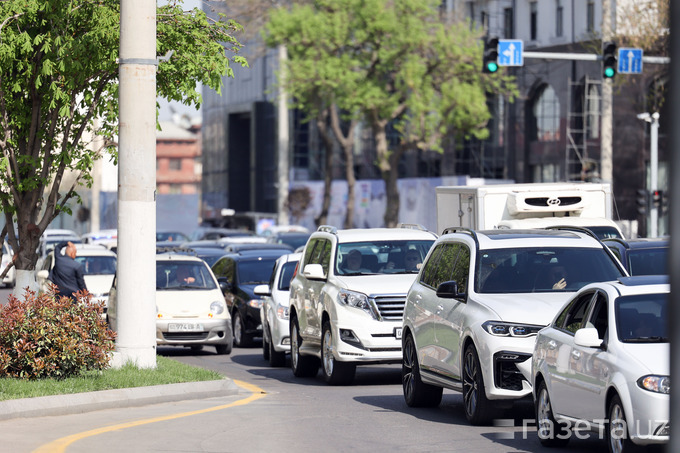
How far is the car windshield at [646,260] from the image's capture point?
1734 cm

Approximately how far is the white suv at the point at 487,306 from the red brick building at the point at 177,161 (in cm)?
16857

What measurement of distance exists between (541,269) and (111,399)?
4.49 metres

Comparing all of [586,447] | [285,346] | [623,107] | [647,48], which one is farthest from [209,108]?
[586,447]

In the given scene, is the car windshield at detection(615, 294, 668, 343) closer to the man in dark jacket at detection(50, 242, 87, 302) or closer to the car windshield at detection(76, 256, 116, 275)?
the man in dark jacket at detection(50, 242, 87, 302)

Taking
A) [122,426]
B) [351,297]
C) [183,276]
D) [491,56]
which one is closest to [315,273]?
[351,297]

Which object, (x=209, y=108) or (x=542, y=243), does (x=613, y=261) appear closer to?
(x=542, y=243)

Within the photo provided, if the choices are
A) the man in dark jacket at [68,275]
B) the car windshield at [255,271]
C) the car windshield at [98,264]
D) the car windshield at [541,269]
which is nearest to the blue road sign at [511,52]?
the car windshield at [255,271]

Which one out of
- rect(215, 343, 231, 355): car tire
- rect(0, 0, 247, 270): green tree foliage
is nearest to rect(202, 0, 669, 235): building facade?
rect(215, 343, 231, 355): car tire

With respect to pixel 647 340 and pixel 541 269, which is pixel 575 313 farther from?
pixel 541 269

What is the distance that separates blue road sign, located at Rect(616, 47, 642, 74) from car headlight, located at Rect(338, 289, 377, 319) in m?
16.3

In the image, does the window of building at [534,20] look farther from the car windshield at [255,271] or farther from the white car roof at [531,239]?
the white car roof at [531,239]

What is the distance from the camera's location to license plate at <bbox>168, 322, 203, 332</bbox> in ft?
69.4

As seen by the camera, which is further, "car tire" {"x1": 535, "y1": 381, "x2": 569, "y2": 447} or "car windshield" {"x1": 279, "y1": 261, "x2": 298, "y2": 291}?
"car windshield" {"x1": 279, "y1": 261, "x2": 298, "y2": 291}

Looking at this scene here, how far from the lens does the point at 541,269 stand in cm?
1218
